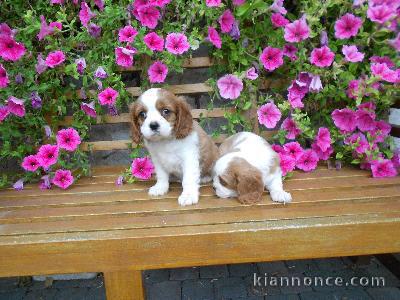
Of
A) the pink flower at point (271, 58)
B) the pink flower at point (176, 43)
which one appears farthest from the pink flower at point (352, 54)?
the pink flower at point (176, 43)

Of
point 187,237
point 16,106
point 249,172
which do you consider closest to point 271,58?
point 249,172

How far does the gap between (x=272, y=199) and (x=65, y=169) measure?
1.55 m

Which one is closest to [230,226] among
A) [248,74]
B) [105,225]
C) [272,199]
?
[272,199]

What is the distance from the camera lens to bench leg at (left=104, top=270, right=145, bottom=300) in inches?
69.1

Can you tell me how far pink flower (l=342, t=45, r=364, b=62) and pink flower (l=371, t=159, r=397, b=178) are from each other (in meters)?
0.67

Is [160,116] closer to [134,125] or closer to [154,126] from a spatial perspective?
[154,126]

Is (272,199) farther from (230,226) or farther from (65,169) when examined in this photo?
(65,169)

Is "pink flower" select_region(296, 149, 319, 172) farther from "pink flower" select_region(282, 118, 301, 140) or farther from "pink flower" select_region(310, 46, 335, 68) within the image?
"pink flower" select_region(310, 46, 335, 68)

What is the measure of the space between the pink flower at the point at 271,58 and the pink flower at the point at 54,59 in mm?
1353

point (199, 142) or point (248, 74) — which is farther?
point (248, 74)

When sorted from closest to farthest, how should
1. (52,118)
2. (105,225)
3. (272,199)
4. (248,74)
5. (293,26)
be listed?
1. (105,225)
2. (272,199)
3. (293,26)
4. (248,74)
5. (52,118)

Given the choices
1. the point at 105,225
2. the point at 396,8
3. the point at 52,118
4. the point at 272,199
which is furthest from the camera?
the point at 52,118

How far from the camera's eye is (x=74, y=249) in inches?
68.1

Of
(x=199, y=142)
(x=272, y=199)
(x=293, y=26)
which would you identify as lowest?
(x=272, y=199)
